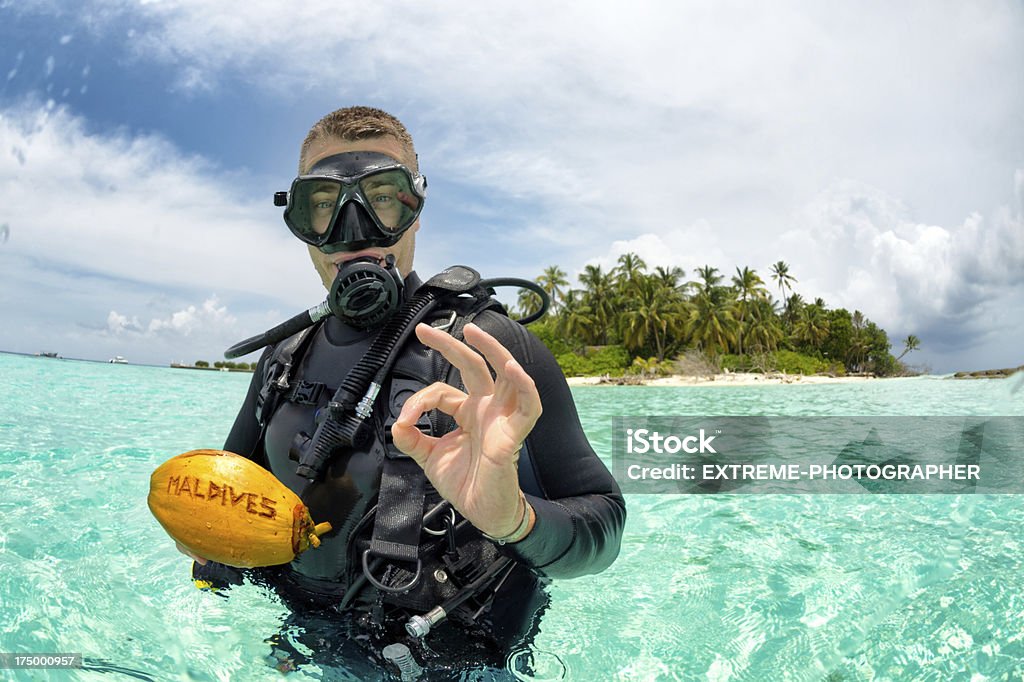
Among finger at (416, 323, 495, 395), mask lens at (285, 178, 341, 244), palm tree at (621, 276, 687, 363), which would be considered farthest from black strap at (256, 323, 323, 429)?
palm tree at (621, 276, 687, 363)

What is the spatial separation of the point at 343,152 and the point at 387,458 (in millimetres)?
1043

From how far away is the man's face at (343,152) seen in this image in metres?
2.06

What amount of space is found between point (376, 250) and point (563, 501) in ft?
3.19

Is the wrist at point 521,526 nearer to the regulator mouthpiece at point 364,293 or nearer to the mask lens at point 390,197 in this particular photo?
the regulator mouthpiece at point 364,293

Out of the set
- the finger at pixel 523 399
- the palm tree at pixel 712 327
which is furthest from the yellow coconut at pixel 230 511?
the palm tree at pixel 712 327

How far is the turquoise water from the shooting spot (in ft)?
9.72

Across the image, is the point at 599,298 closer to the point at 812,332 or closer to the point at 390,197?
the point at 812,332

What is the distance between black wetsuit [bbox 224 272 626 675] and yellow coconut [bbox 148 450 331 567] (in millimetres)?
179

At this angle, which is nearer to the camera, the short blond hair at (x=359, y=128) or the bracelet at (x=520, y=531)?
the bracelet at (x=520, y=531)

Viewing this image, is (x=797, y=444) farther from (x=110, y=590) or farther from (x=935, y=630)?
Result: (x=110, y=590)

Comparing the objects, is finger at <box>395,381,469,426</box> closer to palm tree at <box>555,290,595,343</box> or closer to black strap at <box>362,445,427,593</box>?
black strap at <box>362,445,427,593</box>

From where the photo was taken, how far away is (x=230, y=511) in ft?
5.13

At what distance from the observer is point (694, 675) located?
2920mm

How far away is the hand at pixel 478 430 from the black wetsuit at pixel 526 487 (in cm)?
44
